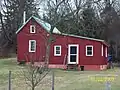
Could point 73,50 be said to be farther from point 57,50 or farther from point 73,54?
point 57,50

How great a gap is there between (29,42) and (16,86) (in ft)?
57.0

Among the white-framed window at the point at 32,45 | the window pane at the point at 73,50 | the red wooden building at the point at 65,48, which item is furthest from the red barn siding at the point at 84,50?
the white-framed window at the point at 32,45

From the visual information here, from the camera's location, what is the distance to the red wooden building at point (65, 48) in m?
34.1

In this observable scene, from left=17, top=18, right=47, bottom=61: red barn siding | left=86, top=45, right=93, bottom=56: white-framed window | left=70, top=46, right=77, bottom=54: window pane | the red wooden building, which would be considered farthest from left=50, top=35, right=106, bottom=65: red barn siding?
left=17, top=18, right=47, bottom=61: red barn siding

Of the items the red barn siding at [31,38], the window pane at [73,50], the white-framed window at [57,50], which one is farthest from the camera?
the red barn siding at [31,38]

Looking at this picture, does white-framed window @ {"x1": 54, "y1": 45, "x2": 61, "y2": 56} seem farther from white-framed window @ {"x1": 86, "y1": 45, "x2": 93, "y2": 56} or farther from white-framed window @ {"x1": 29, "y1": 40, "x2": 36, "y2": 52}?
white-framed window @ {"x1": 86, "y1": 45, "x2": 93, "y2": 56}

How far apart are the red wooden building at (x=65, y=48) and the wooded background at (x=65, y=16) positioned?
152cm

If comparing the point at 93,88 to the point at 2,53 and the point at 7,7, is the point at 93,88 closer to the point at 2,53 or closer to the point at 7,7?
the point at 2,53

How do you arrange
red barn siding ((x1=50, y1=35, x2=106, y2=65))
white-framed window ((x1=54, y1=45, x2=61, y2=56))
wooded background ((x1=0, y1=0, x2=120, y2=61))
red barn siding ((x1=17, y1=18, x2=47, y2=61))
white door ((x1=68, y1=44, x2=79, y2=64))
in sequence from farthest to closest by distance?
wooded background ((x1=0, y1=0, x2=120, y2=61)), red barn siding ((x1=17, y1=18, x2=47, y2=61)), white-framed window ((x1=54, y1=45, x2=61, y2=56)), white door ((x1=68, y1=44, x2=79, y2=64)), red barn siding ((x1=50, y1=35, x2=106, y2=65))

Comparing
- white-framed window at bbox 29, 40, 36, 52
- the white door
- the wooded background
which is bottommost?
the white door

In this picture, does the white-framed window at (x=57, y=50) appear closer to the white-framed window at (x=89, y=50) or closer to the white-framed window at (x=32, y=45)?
the white-framed window at (x=32, y=45)

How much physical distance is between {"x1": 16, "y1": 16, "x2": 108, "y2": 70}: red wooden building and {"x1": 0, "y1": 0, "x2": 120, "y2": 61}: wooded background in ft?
4.98

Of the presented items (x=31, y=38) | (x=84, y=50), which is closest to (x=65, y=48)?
(x=84, y=50)

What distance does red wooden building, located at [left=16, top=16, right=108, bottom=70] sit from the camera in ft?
112
